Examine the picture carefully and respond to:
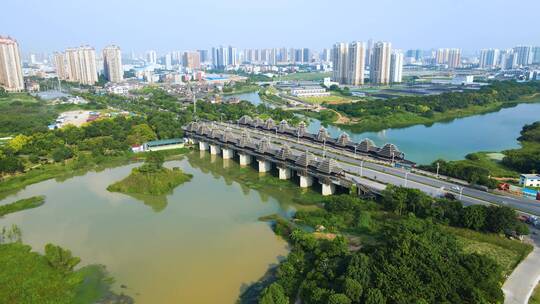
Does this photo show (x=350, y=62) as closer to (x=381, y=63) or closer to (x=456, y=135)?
(x=381, y=63)

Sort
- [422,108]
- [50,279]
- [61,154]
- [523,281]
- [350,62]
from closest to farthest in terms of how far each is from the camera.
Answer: [523,281]
[50,279]
[61,154]
[422,108]
[350,62]

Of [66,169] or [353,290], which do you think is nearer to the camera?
[353,290]

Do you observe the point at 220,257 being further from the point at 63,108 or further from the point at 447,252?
the point at 63,108

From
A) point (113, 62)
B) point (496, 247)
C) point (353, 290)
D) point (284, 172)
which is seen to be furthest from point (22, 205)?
point (113, 62)

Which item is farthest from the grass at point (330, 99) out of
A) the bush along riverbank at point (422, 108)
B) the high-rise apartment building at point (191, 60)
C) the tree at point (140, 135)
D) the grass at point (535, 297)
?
the high-rise apartment building at point (191, 60)

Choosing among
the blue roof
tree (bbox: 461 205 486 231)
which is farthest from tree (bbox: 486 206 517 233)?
the blue roof

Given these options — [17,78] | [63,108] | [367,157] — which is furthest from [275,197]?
[17,78]
